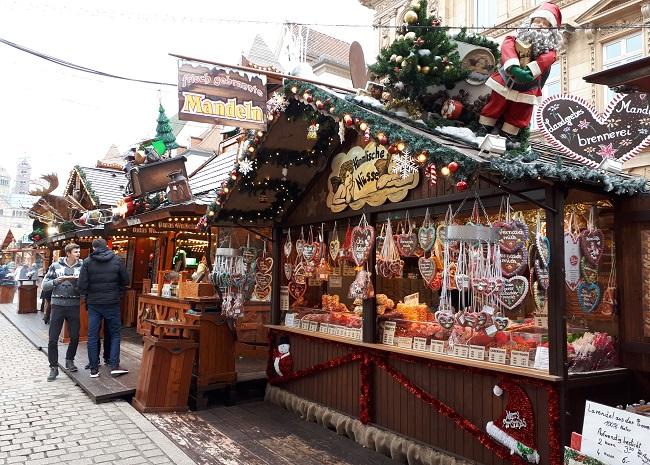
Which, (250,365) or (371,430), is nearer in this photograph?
(371,430)

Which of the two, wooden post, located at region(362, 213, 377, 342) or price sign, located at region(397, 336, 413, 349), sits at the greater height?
wooden post, located at region(362, 213, 377, 342)

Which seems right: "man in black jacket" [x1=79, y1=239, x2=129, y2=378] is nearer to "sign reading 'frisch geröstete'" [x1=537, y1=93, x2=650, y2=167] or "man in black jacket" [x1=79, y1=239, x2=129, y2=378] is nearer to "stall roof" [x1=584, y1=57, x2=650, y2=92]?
"sign reading 'frisch geröstete'" [x1=537, y1=93, x2=650, y2=167]

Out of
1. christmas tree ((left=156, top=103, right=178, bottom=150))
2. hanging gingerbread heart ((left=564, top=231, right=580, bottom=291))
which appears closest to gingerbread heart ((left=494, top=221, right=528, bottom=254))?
hanging gingerbread heart ((left=564, top=231, right=580, bottom=291))

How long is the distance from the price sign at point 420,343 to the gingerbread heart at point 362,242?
113cm

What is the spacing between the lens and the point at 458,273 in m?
4.68

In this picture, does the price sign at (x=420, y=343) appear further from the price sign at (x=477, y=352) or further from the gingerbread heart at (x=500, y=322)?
the gingerbread heart at (x=500, y=322)

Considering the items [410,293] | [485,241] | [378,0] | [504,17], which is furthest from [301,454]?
[378,0]

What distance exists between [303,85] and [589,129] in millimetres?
3039

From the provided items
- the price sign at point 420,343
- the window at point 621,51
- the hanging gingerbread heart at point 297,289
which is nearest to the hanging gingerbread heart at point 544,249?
the price sign at point 420,343

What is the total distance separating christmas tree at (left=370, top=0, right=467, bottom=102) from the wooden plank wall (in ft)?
9.63

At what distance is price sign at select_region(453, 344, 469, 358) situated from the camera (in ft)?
15.9

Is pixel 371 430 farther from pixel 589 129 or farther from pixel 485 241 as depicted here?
pixel 589 129

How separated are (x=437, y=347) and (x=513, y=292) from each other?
3.81ft

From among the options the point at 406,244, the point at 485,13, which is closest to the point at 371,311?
the point at 406,244
